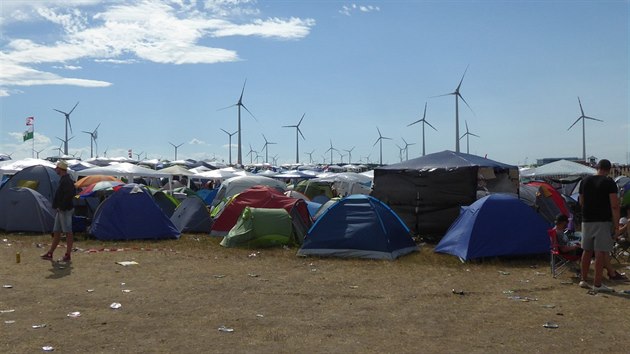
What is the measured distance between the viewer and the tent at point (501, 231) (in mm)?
12516

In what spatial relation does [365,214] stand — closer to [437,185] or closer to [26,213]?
[437,185]

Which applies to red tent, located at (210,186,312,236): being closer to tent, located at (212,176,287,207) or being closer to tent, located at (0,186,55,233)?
tent, located at (0,186,55,233)

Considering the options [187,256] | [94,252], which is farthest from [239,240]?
[94,252]

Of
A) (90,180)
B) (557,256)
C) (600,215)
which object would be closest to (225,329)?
(600,215)

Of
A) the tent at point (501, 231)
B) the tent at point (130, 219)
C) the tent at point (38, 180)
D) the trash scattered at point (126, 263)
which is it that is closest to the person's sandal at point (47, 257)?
the trash scattered at point (126, 263)

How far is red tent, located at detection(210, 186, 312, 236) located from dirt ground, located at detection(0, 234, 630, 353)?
3123 millimetres

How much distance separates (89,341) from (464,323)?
14.9ft

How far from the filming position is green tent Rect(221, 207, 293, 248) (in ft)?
49.0

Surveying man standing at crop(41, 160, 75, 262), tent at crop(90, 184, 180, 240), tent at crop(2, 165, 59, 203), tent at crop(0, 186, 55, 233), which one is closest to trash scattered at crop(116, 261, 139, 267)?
man standing at crop(41, 160, 75, 262)

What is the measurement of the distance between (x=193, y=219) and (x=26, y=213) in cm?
497

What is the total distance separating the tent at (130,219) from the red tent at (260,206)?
4.63ft

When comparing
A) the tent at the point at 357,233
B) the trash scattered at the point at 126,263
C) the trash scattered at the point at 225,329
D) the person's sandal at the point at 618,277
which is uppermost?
the tent at the point at 357,233

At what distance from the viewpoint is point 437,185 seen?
649 inches

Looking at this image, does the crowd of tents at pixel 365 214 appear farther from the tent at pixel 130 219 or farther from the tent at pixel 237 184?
the tent at pixel 237 184
